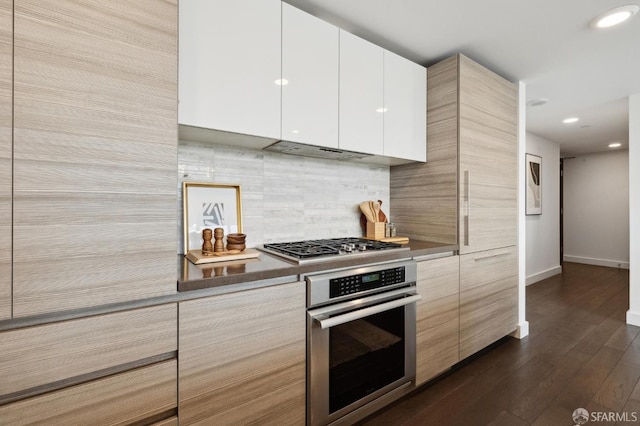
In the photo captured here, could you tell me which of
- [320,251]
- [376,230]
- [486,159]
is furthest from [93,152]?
[486,159]

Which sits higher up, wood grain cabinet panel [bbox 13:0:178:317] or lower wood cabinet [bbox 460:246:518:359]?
wood grain cabinet panel [bbox 13:0:178:317]

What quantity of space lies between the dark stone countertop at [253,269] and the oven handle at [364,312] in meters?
0.23

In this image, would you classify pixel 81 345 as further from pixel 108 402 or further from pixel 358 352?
pixel 358 352

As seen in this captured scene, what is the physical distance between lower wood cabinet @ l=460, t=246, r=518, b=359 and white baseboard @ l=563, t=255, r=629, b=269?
203 inches

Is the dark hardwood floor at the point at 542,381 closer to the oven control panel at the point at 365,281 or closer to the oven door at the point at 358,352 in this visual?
the oven door at the point at 358,352

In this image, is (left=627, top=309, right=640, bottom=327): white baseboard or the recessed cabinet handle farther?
(left=627, top=309, right=640, bottom=327): white baseboard

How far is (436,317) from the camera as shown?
192 centimetres

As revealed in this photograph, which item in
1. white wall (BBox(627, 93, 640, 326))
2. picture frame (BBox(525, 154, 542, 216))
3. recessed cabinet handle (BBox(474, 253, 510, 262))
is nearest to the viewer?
recessed cabinet handle (BBox(474, 253, 510, 262))

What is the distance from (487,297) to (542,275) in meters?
3.51

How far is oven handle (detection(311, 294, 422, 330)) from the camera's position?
1.36 meters

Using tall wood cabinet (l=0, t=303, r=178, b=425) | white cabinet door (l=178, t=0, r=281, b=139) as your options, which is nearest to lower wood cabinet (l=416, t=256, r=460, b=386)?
white cabinet door (l=178, t=0, r=281, b=139)

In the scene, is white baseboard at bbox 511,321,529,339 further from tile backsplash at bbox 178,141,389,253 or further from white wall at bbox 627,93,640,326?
tile backsplash at bbox 178,141,389,253

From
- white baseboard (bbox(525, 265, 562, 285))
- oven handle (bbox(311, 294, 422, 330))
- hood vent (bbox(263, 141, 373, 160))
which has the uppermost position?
hood vent (bbox(263, 141, 373, 160))

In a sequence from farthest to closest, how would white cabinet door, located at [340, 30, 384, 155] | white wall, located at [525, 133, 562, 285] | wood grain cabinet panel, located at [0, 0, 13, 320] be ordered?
white wall, located at [525, 133, 562, 285] < white cabinet door, located at [340, 30, 384, 155] < wood grain cabinet panel, located at [0, 0, 13, 320]
